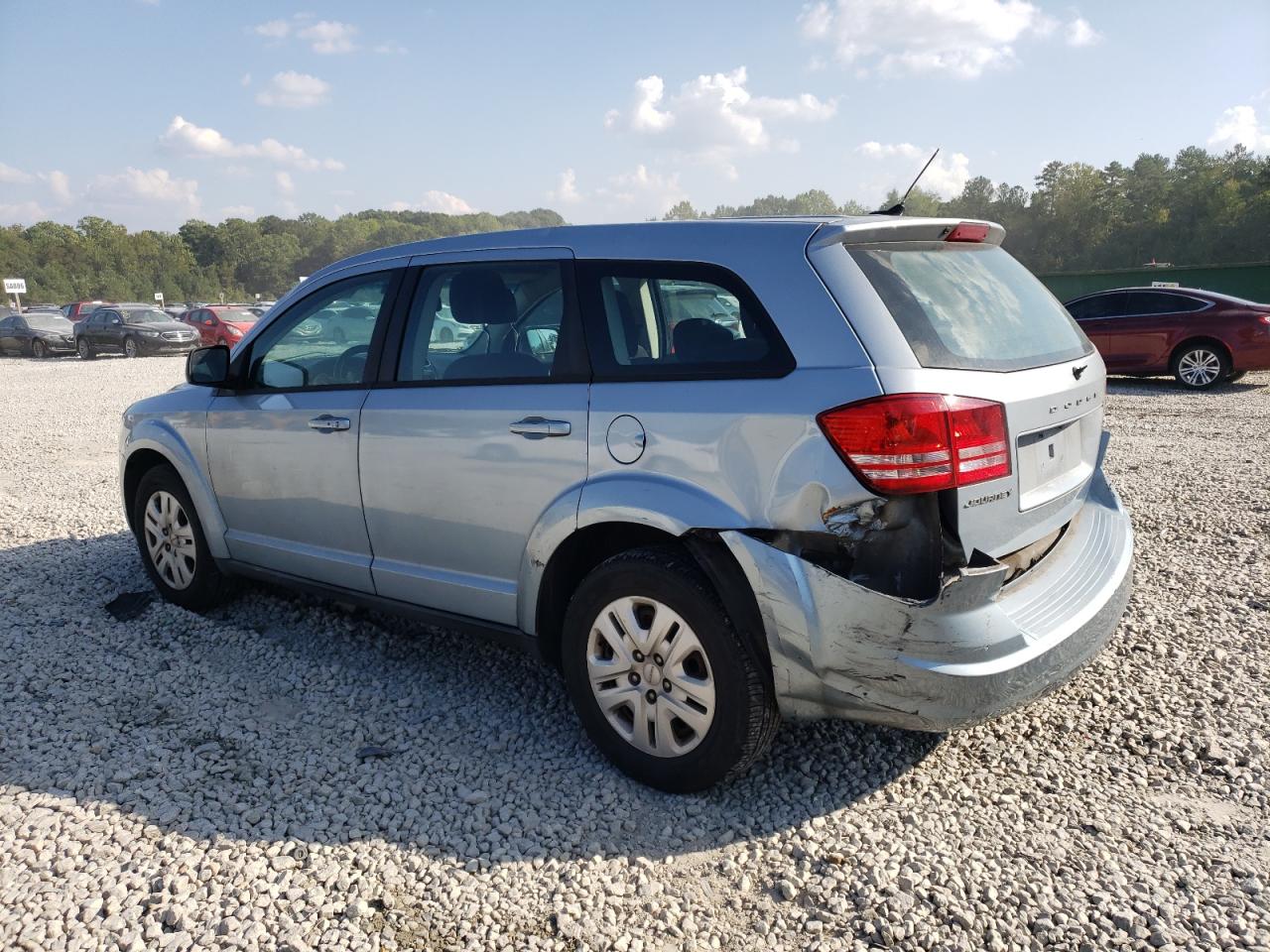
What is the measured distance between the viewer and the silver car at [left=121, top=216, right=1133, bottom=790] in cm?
250

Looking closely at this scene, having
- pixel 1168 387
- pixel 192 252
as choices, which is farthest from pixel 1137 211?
pixel 192 252

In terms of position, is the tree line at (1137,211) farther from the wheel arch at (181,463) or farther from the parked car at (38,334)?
the wheel arch at (181,463)

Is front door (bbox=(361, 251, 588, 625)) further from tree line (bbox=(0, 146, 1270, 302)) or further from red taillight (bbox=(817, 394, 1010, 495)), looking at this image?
tree line (bbox=(0, 146, 1270, 302))

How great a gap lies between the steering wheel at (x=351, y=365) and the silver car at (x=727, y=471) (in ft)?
0.05

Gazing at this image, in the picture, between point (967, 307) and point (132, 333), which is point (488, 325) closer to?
point (967, 307)

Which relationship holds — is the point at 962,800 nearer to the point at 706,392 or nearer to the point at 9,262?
the point at 706,392

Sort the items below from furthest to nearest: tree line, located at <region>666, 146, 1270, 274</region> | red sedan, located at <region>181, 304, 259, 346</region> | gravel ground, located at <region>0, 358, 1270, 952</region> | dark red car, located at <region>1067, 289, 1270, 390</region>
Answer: tree line, located at <region>666, 146, 1270, 274</region> → red sedan, located at <region>181, 304, 259, 346</region> → dark red car, located at <region>1067, 289, 1270, 390</region> → gravel ground, located at <region>0, 358, 1270, 952</region>

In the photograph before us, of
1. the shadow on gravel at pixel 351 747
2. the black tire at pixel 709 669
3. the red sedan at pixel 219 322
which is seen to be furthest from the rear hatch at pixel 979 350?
the red sedan at pixel 219 322

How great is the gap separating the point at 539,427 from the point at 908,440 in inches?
50.1

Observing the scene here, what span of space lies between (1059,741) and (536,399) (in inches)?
90.0

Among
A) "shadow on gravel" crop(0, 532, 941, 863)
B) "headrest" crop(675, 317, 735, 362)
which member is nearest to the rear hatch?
"headrest" crop(675, 317, 735, 362)

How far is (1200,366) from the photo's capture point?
1368cm

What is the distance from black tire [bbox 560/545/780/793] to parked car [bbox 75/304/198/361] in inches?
1097

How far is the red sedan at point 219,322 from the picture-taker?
2678 cm
